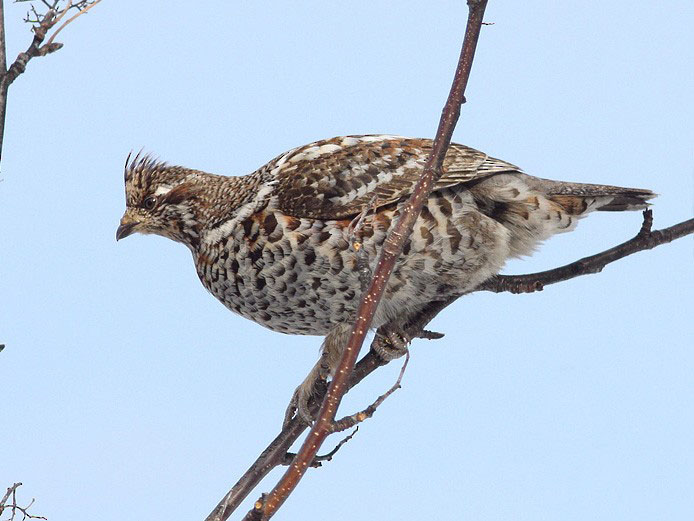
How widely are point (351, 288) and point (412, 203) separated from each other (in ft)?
5.10

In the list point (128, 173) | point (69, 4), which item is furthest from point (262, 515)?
point (128, 173)

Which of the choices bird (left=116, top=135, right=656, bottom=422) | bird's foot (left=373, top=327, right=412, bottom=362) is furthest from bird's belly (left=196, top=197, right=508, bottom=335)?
bird's foot (left=373, top=327, right=412, bottom=362)

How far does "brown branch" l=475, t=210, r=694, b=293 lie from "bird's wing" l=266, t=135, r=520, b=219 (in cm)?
54

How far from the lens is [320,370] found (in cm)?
432

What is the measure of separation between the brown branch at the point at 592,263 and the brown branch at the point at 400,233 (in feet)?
5.34

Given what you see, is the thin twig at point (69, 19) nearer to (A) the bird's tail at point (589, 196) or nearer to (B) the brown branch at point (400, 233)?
(B) the brown branch at point (400, 233)

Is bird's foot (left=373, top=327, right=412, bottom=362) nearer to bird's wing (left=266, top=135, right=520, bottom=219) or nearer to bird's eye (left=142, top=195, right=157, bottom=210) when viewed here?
bird's wing (left=266, top=135, right=520, bottom=219)

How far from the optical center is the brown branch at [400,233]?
2.82m

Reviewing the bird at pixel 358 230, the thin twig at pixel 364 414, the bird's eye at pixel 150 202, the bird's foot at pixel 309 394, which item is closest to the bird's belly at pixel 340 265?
the bird at pixel 358 230

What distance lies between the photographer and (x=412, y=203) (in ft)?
9.39

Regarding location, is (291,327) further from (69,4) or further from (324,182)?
(69,4)

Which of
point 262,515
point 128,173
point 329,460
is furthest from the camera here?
point 128,173

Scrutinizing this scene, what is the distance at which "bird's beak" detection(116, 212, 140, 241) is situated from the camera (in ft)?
16.3

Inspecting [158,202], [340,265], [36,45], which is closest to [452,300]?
[340,265]
